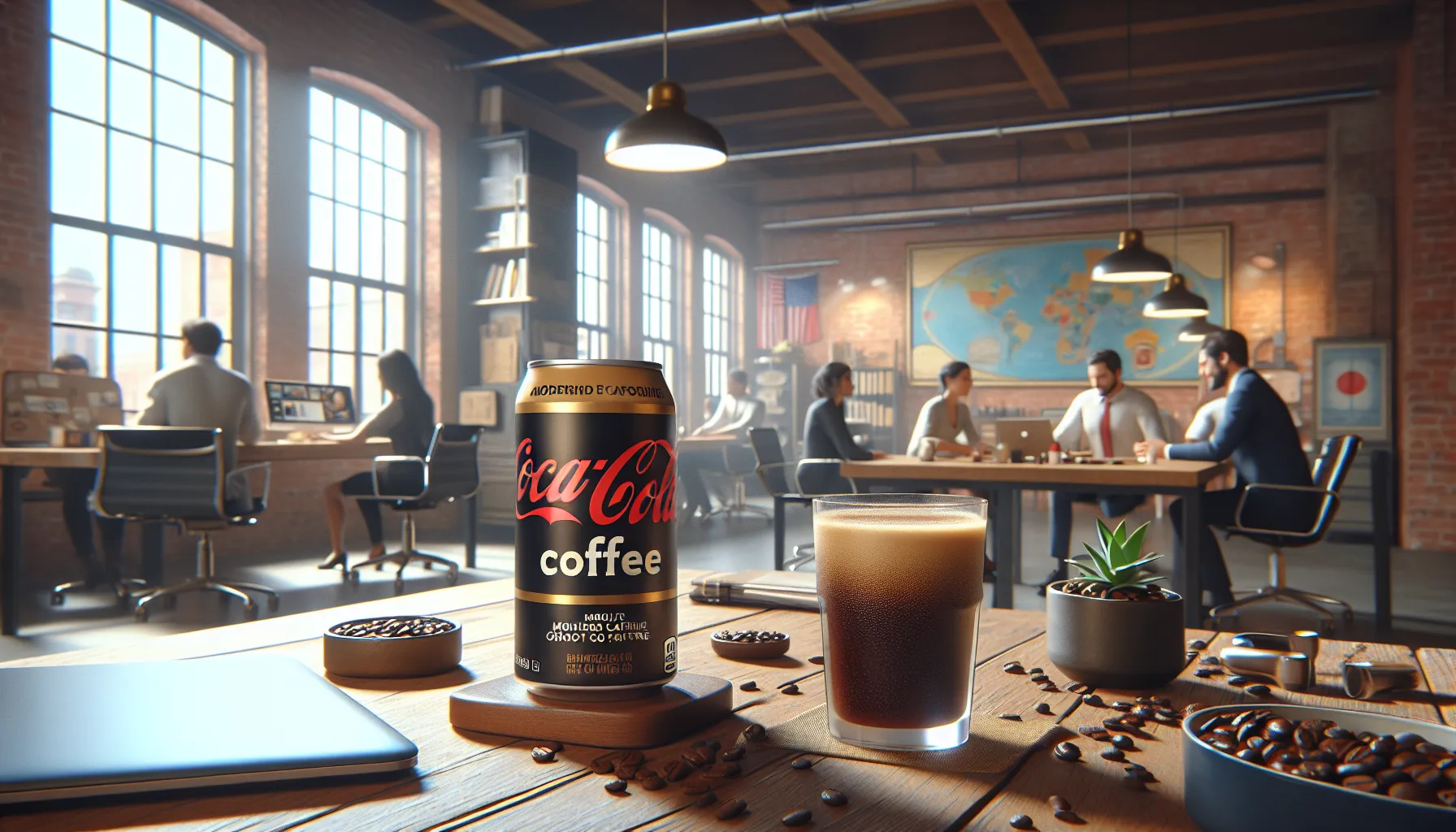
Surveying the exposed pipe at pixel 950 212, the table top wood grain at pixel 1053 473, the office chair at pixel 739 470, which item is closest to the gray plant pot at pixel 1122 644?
the table top wood grain at pixel 1053 473

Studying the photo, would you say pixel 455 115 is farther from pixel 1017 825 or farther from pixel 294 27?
pixel 1017 825

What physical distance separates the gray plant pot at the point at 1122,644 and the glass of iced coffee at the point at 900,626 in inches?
7.1

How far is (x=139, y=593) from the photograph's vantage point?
436 centimetres

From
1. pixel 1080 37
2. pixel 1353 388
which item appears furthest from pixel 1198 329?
pixel 1080 37

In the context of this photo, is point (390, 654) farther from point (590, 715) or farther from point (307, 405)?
point (307, 405)

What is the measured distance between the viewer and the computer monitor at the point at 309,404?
5.57 metres

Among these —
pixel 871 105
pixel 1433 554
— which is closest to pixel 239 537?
pixel 871 105

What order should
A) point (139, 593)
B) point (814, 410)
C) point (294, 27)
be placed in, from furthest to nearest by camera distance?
point (294, 27)
point (814, 410)
point (139, 593)

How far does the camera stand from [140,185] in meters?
5.62

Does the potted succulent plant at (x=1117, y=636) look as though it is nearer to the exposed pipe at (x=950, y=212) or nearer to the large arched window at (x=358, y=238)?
the large arched window at (x=358, y=238)

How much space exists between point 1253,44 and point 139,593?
26.0 ft

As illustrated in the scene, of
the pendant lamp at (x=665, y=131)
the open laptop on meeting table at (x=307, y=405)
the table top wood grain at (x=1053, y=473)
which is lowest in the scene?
the table top wood grain at (x=1053, y=473)

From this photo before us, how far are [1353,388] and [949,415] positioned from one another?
4.56m

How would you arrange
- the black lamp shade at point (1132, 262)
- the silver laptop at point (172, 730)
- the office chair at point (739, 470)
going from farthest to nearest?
the office chair at point (739, 470)
the black lamp shade at point (1132, 262)
the silver laptop at point (172, 730)
